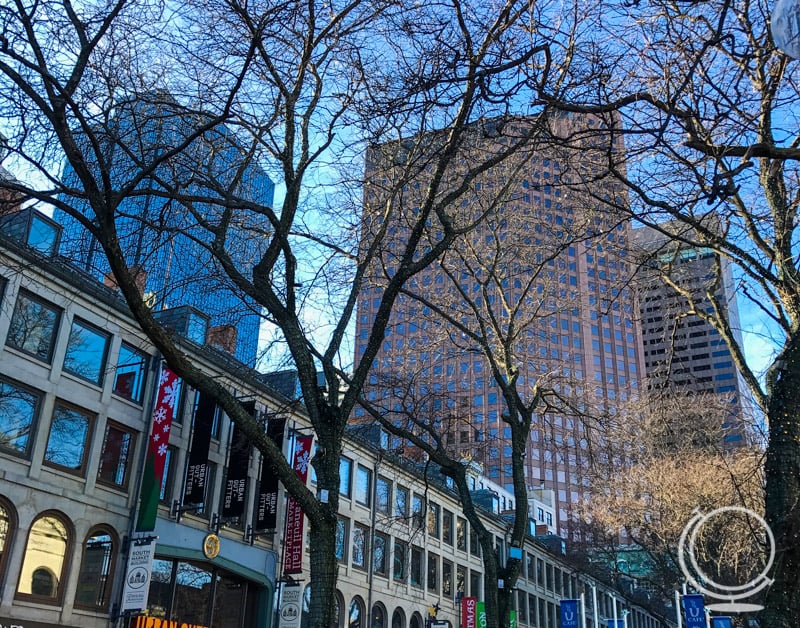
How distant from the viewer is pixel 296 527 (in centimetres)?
2808

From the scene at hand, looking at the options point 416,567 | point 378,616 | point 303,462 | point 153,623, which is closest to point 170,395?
point 153,623

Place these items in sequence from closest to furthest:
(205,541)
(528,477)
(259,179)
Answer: (259,179) → (205,541) → (528,477)

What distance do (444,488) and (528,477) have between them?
6370 centimetres

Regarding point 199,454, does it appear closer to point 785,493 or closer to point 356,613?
point 356,613

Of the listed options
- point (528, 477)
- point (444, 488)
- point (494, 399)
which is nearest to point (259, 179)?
point (444, 488)

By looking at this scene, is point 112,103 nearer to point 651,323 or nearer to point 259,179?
point 259,179

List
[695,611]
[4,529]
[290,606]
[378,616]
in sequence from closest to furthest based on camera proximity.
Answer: [4,529] → [695,611] → [290,606] → [378,616]

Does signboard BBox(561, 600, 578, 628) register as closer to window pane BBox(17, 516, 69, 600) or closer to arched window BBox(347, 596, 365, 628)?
arched window BBox(347, 596, 365, 628)

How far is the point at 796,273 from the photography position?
Result: 34.6 ft

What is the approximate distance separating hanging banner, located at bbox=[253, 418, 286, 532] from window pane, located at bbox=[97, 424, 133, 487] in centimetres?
511

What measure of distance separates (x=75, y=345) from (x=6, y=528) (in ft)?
17.3

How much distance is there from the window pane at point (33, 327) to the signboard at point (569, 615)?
22.7 metres

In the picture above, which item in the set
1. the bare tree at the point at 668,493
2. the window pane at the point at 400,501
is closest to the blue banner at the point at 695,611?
the bare tree at the point at 668,493

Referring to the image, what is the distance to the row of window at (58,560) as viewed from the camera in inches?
746
